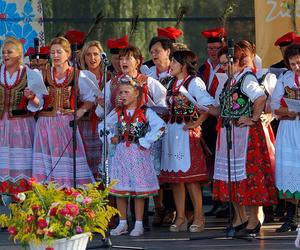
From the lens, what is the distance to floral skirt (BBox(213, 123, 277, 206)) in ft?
31.1

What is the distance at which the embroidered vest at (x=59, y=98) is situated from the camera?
1002 centimetres

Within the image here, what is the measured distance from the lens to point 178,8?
12.4 metres

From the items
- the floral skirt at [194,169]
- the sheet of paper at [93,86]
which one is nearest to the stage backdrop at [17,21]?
the sheet of paper at [93,86]

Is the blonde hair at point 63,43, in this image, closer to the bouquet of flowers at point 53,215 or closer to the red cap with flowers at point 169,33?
the red cap with flowers at point 169,33

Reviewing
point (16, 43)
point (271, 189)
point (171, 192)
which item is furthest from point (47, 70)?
point (271, 189)

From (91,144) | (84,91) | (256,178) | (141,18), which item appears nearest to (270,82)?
(256,178)

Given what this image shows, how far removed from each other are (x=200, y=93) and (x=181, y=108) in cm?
24

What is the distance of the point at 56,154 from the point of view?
10047 millimetres

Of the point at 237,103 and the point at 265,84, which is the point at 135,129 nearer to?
the point at 237,103

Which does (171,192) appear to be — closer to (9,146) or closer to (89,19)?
(9,146)

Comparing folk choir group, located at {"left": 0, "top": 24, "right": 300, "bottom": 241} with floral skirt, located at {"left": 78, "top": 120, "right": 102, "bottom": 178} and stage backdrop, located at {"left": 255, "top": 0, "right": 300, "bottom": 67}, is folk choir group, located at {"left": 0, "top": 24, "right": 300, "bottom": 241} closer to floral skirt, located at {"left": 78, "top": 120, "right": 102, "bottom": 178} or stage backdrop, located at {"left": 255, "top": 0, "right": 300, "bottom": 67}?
floral skirt, located at {"left": 78, "top": 120, "right": 102, "bottom": 178}

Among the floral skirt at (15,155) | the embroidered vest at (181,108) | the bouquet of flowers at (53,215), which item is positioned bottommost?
the bouquet of flowers at (53,215)

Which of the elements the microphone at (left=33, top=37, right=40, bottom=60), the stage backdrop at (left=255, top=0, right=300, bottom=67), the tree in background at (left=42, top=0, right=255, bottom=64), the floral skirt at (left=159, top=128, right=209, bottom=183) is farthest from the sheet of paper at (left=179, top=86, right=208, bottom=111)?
the tree in background at (left=42, top=0, right=255, bottom=64)

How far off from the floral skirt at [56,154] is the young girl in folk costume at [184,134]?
0.83m
